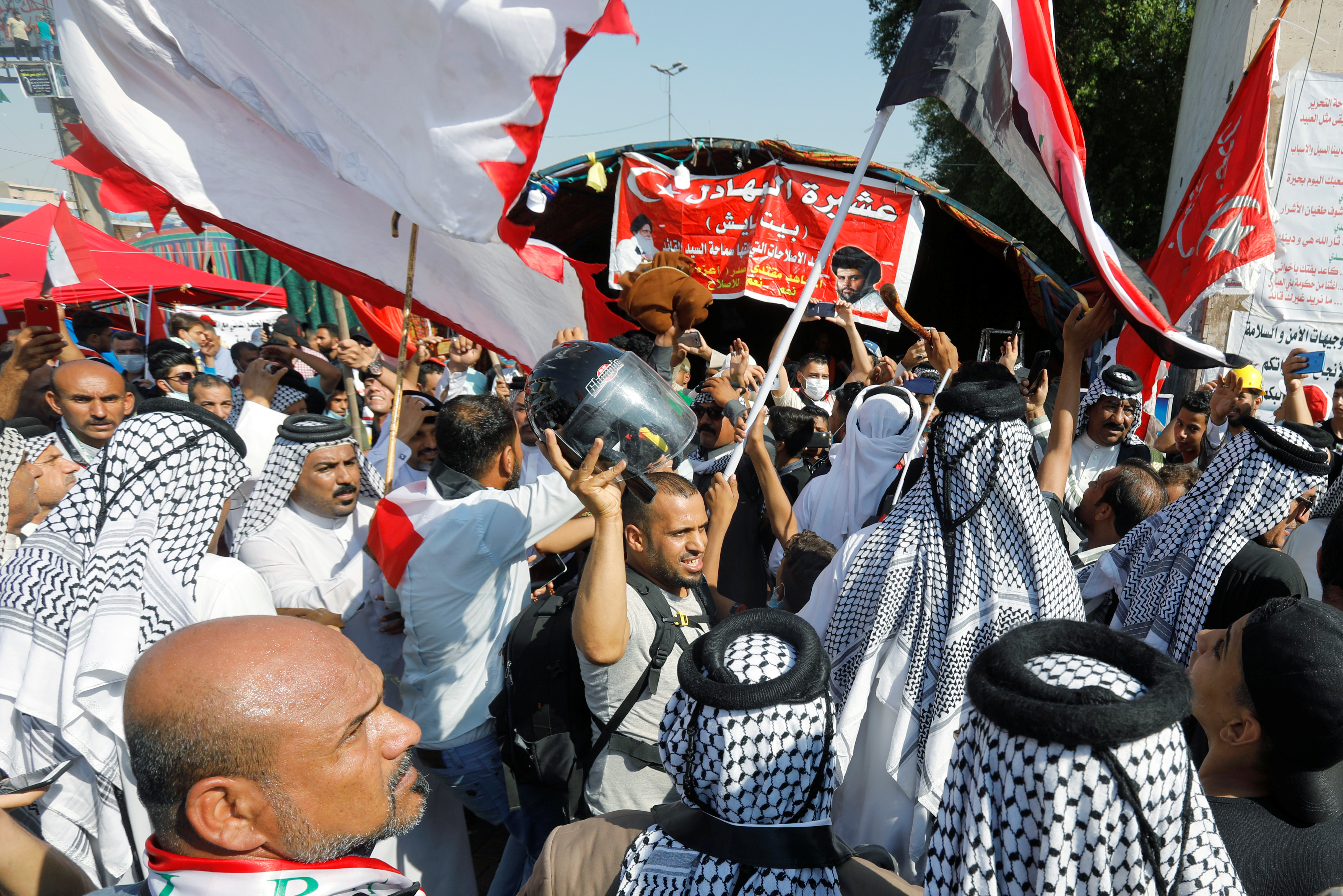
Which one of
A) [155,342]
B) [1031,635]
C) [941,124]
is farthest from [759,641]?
[941,124]

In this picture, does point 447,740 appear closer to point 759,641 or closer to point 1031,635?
point 759,641

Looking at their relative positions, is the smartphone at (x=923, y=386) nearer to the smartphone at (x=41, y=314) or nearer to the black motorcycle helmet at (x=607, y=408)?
the black motorcycle helmet at (x=607, y=408)

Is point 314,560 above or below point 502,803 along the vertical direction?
above

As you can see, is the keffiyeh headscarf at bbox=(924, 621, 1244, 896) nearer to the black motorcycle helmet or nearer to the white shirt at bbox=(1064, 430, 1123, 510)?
the black motorcycle helmet

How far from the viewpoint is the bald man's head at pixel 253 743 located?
1.22 meters

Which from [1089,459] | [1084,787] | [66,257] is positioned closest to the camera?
[1084,787]

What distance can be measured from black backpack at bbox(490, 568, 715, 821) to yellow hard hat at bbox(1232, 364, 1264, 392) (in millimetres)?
4626

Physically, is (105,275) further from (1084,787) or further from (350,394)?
(1084,787)

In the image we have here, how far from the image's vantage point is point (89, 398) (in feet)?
12.1

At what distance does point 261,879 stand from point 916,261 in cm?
1323

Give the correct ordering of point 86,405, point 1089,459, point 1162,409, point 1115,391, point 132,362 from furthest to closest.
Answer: point 1162,409
point 132,362
point 1089,459
point 1115,391
point 86,405

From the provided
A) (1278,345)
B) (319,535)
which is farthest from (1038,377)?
(1278,345)

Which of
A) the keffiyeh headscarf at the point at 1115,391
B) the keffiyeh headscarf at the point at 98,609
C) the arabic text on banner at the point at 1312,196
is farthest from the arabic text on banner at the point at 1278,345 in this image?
the keffiyeh headscarf at the point at 98,609

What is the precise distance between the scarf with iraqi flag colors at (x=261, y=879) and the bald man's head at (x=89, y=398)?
9.96 feet
